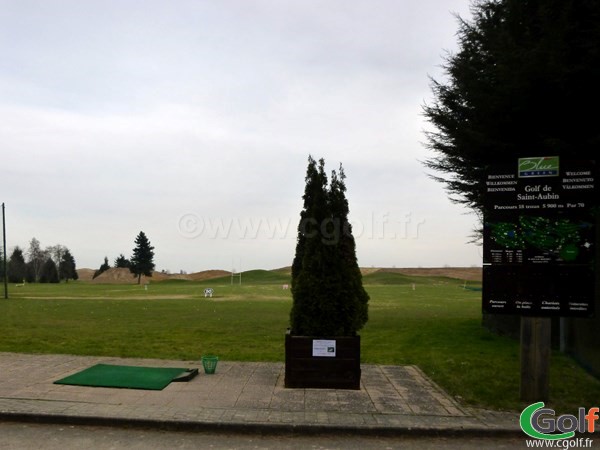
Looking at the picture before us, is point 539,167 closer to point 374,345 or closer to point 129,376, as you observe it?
point 129,376

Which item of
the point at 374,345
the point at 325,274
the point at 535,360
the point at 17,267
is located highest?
the point at 325,274

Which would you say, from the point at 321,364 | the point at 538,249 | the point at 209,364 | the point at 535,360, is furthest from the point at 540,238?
the point at 209,364

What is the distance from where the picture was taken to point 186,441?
5.65 m

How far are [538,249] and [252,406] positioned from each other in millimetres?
4557

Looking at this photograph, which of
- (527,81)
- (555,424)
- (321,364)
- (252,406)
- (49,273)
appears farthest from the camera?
Answer: (49,273)

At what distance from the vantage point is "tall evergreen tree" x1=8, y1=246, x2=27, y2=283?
114m

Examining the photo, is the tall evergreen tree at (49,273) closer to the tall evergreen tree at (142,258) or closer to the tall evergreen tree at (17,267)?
the tall evergreen tree at (17,267)

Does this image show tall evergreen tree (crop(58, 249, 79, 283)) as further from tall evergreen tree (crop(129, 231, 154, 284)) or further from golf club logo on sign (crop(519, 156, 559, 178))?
golf club logo on sign (crop(519, 156, 559, 178))

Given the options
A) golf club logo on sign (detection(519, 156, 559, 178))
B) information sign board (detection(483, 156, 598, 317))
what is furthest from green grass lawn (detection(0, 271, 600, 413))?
golf club logo on sign (detection(519, 156, 559, 178))

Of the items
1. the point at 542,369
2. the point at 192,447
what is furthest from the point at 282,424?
the point at 542,369

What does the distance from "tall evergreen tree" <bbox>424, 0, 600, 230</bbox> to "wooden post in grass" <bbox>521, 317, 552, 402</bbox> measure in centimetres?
358

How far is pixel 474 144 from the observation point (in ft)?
44.9

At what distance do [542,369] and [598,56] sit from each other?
683 centimetres

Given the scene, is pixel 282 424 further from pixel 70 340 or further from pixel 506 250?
pixel 70 340
